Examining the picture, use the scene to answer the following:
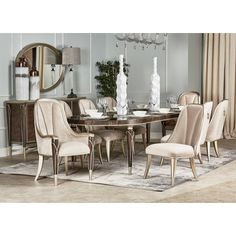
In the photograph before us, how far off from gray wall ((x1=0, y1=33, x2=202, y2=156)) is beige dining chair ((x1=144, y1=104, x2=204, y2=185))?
3060 millimetres

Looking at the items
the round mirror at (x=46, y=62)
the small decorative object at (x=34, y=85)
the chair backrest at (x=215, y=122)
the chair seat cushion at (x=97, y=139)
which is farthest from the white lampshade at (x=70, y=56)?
the chair backrest at (x=215, y=122)

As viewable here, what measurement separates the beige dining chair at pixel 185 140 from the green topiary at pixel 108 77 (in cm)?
352

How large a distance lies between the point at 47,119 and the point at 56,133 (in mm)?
186

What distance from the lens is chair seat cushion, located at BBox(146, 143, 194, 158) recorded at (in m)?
5.02

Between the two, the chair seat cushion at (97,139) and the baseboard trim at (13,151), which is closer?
the chair seat cushion at (97,139)

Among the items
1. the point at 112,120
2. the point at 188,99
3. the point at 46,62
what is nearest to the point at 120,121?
the point at 112,120

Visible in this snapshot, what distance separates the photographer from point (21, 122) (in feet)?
22.9

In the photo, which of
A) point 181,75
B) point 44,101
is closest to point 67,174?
point 44,101

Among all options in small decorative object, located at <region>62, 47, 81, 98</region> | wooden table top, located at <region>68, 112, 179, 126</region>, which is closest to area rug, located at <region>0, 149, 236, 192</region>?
wooden table top, located at <region>68, 112, 179, 126</region>

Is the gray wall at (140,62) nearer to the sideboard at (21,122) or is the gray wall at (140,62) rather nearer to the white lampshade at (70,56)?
the white lampshade at (70,56)

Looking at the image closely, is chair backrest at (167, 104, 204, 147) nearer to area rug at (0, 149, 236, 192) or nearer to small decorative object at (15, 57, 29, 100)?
area rug at (0, 149, 236, 192)

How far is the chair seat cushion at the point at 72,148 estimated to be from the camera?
16.9 ft
